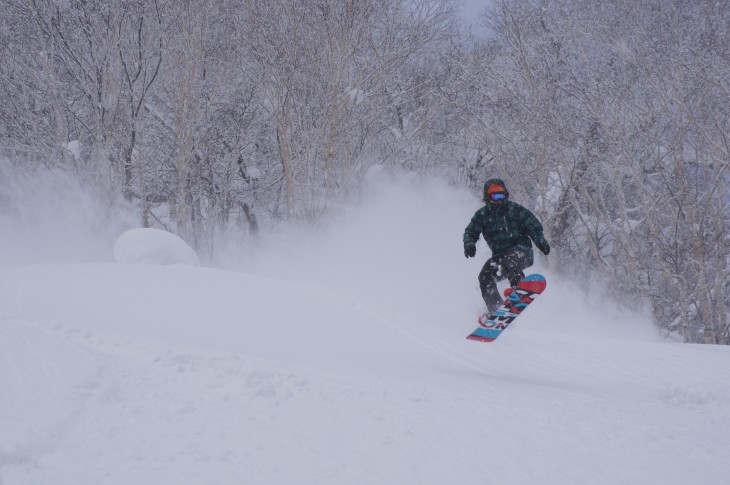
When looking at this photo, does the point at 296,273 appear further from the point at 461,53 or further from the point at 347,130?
the point at 461,53

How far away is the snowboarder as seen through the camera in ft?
20.0

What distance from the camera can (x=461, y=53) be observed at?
701 inches

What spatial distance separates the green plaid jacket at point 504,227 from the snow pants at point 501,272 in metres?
0.06

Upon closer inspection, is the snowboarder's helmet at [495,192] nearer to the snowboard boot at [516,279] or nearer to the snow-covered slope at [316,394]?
the snowboard boot at [516,279]

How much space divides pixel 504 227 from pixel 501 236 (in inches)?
4.4

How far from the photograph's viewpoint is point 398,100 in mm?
17188

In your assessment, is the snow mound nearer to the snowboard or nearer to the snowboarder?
the snowboarder

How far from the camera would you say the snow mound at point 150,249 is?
9875mm

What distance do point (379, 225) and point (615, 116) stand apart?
726cm

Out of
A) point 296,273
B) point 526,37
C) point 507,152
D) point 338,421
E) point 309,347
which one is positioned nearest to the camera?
point 338,421

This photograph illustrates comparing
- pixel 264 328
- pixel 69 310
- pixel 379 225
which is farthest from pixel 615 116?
pixel 69 310

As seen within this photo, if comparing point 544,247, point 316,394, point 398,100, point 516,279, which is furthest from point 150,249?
point 398,100

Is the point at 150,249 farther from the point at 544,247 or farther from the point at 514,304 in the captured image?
the point at 544,247

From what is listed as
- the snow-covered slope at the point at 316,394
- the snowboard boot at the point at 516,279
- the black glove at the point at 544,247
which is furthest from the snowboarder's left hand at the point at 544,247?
the snow-covered slope at the point at 316,394
